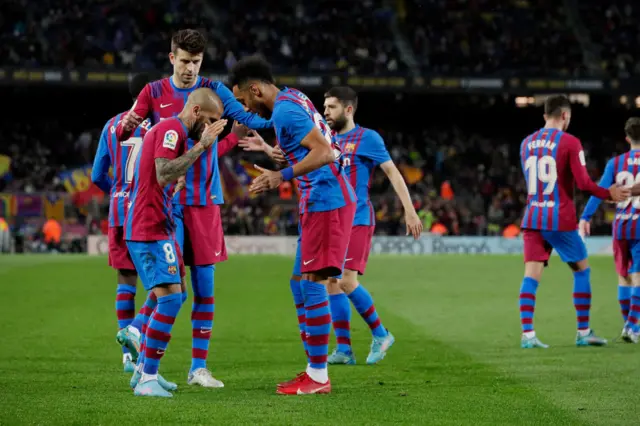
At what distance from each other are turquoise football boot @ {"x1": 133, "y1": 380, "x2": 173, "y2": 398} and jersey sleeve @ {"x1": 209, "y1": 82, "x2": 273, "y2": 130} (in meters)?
1.87

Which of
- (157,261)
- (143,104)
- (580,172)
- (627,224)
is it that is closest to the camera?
(157,261)

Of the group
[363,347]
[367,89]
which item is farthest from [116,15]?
[363,347]

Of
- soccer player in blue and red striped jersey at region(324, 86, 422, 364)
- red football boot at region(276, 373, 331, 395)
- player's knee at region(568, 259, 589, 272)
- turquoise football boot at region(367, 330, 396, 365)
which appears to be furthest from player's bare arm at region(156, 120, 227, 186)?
player's knee at region(568, 259, 589, 272)

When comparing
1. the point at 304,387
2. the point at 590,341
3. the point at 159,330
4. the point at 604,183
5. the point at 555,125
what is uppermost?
the point at 555,125

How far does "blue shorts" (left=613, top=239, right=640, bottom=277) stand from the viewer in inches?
413

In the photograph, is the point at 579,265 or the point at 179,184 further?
the point at 579,265

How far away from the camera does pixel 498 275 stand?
19.4 meters

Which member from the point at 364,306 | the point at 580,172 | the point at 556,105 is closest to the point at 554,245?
the point at 580,172

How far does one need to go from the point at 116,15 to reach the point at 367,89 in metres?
9.27

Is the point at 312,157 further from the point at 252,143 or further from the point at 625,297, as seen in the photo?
the point at 625,297

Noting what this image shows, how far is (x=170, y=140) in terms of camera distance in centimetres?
644

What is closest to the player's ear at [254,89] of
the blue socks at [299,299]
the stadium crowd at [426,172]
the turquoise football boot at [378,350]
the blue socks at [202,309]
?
the blue socks at [202,309]

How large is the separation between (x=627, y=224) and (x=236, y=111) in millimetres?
5023

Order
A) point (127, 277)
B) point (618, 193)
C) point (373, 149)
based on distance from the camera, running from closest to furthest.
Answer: point (127, 277) < point (373, 149) < point (618, 193)
